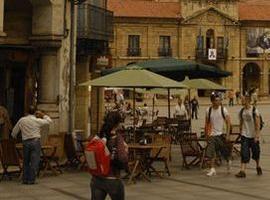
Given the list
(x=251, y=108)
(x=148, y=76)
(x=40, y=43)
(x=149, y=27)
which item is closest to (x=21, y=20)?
(x=40, y=43)

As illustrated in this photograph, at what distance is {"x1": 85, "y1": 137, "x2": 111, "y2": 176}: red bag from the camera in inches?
287

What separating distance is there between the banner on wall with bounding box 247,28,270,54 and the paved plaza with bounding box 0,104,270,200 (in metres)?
61.8

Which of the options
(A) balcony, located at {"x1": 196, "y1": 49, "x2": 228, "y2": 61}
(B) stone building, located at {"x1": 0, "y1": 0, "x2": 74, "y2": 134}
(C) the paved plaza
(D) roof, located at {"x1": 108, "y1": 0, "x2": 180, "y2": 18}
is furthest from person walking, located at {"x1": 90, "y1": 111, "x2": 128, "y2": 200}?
(A) balcony, located at {"x1": 196, "y1": 49, "x2": 228, "y2": 61}

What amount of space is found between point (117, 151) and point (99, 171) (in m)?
0.29

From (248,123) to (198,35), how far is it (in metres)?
61.4

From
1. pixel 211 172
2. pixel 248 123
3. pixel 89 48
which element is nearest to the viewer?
pixel 248 123

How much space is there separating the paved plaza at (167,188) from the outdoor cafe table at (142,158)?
20 cm

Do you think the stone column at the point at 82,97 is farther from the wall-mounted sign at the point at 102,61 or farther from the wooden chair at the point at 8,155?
the wooden chair at the point at 8,155

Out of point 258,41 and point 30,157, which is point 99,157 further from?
point 258,41

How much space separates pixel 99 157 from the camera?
288 inches

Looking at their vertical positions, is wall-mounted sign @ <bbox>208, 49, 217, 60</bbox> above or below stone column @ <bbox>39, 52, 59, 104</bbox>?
above

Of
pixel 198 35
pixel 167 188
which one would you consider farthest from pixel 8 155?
pixel 198 35

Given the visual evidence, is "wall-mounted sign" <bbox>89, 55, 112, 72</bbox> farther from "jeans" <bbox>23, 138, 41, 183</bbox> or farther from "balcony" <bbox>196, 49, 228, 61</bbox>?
"balcony" <bbox>196, 49, 228, 61</bbox>

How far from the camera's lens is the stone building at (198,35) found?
73625 millimetres
